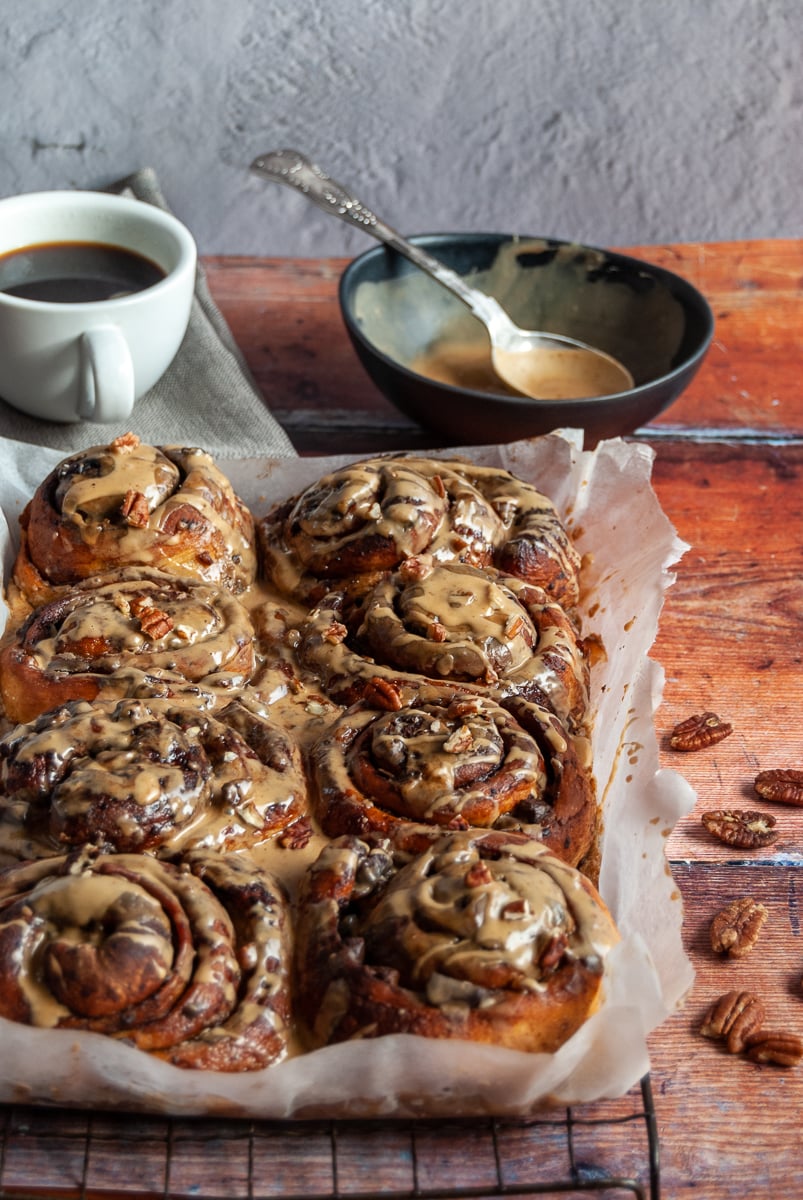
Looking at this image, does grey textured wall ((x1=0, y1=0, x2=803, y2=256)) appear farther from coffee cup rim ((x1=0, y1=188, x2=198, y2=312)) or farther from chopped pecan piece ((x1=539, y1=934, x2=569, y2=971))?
chopped pecan piece ((x1=539, y1=934, x2=569, y2=971))

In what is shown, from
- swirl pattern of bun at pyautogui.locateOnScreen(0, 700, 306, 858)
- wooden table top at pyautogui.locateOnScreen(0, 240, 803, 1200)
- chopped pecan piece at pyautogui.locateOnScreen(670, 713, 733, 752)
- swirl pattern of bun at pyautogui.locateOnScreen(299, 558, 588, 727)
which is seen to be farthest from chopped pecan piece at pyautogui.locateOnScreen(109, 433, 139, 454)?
chopped pecan piece at pyautogui.locateOnScreen(670, 713, 733, 752)

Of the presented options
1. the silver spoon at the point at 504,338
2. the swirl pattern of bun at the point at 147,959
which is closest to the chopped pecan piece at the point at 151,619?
the swirl pattern of bun at the point at 147,959

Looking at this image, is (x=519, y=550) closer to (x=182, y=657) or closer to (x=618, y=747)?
(x=618, y=747)

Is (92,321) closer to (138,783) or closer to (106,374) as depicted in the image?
(106,374)

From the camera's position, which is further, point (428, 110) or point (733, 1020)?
point (428, 110)

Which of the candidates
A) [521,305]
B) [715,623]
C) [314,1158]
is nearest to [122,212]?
[521,305]

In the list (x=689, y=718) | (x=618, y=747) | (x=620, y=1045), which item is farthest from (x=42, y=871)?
(x=689, y=718)
